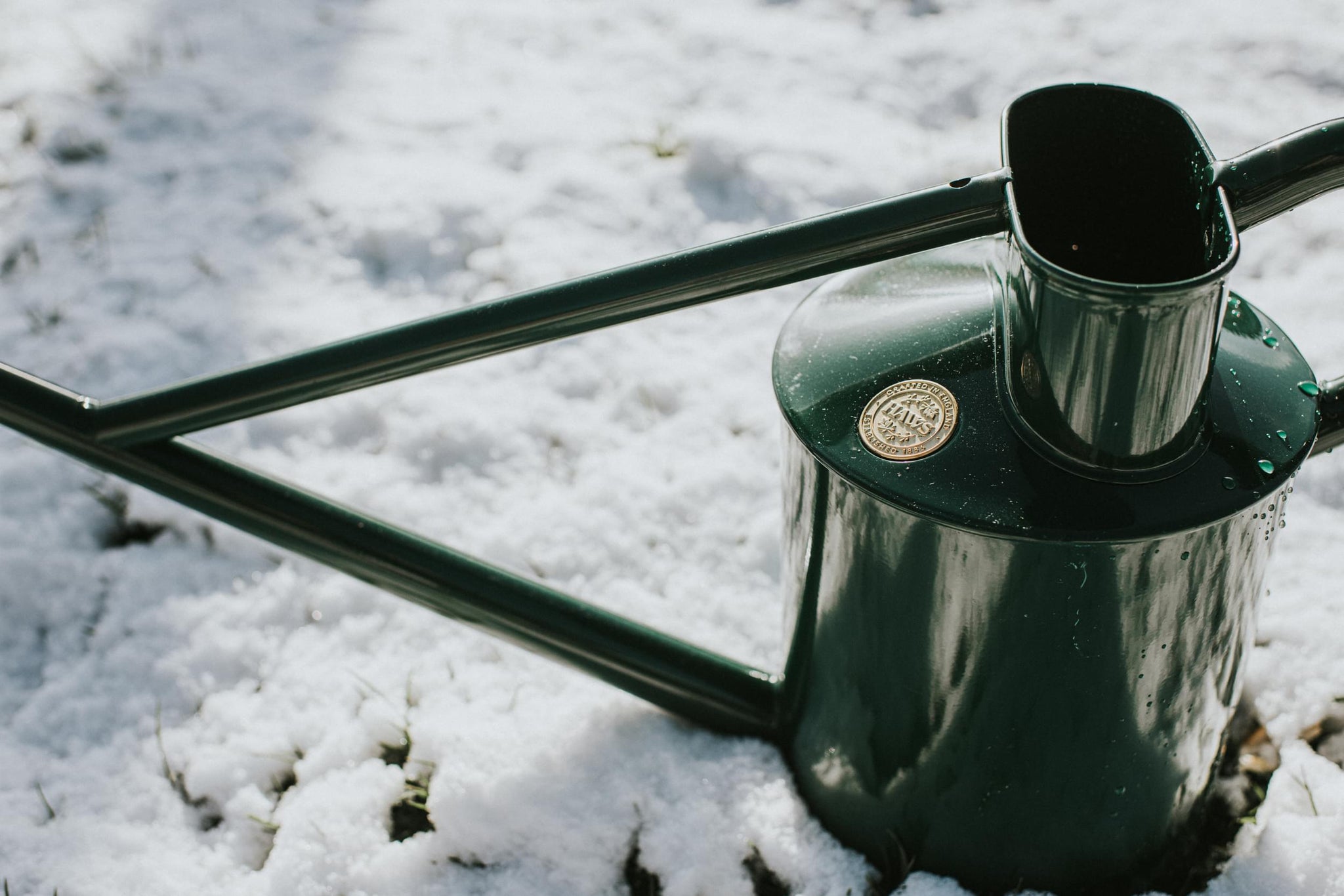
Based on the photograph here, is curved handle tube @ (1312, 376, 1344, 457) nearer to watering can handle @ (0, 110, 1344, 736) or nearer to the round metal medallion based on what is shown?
watering can handle @ (0, 110, 1344, 736)

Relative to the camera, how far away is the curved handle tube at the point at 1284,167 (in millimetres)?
680

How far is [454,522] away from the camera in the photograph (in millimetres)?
1382

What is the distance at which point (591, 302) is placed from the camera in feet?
2.61

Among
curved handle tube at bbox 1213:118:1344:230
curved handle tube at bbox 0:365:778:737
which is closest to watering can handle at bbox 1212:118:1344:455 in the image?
curved handle tube at bbox 1213:118:1344:230

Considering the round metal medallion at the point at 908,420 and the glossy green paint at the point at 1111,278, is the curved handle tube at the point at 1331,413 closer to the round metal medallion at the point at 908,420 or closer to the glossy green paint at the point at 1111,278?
the glossy green paint at the point at 1111,278

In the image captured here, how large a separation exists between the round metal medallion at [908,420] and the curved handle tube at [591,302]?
0.09 meters

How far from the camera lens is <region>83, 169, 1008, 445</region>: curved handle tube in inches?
29.1

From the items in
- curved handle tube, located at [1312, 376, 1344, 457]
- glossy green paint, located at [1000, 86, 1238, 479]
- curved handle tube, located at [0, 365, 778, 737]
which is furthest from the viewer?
curved handle tube, located at [0, 365, 778, 737]

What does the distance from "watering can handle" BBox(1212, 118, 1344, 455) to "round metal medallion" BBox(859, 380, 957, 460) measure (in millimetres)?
209

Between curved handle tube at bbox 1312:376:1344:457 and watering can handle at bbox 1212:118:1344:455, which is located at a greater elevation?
watering can handle at bbox 1212:118:1344:455

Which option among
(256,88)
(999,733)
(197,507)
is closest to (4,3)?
(256,88)

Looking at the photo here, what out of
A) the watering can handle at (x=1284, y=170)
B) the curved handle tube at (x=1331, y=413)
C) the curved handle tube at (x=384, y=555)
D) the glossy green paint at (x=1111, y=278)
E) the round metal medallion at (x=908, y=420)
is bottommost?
the curved handle tube at (x=384, y=555)

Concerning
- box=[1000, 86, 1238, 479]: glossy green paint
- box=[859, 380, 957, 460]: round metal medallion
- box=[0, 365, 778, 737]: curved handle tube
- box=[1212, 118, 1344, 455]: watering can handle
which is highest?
box=[1212, 118, 1344, 455]: watering can handle

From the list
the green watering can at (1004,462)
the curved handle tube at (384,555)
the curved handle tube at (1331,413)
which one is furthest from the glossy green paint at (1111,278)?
the curved handle tube at (384,555)
